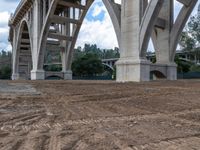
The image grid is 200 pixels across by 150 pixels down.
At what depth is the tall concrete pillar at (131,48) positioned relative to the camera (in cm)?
1973

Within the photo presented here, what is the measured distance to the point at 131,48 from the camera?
2081cm

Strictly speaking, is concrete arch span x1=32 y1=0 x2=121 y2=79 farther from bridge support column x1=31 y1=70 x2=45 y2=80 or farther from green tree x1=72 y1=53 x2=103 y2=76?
green tree x1=72 y1=53 x2=103 y2=76

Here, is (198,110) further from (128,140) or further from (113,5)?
(113,5)

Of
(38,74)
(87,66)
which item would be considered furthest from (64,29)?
(87,66)

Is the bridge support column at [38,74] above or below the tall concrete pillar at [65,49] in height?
below

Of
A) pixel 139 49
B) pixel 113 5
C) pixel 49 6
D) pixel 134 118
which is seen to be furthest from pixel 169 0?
pixel 134 118

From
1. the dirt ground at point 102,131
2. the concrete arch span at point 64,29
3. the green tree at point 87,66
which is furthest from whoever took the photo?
the green tree at point 87,66

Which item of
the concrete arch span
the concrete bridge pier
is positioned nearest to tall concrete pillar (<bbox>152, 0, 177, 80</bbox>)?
the concrete bridge pier

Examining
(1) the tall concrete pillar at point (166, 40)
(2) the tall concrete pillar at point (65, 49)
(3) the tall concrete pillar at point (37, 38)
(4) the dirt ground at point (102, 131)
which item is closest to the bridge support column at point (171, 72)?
(1) the tall concrete pillar at point (166, 40)

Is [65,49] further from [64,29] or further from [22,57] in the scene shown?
[22,57]

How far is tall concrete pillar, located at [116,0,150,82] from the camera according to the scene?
19.7m

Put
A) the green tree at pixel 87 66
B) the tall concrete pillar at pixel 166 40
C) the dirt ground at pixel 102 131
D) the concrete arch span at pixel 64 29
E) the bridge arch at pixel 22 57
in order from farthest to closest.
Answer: the green tree at pixel 87 66, the bridge arch at pixel 22 57, the concrete arch span at pixel 64 29, the tall concrete pillar at pixel 166 40, the dirt ground at pixel 102 131

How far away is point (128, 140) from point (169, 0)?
22851 millimetres

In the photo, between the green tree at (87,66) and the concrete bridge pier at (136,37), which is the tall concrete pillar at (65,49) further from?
the concrete bridge pier at (136,37)
